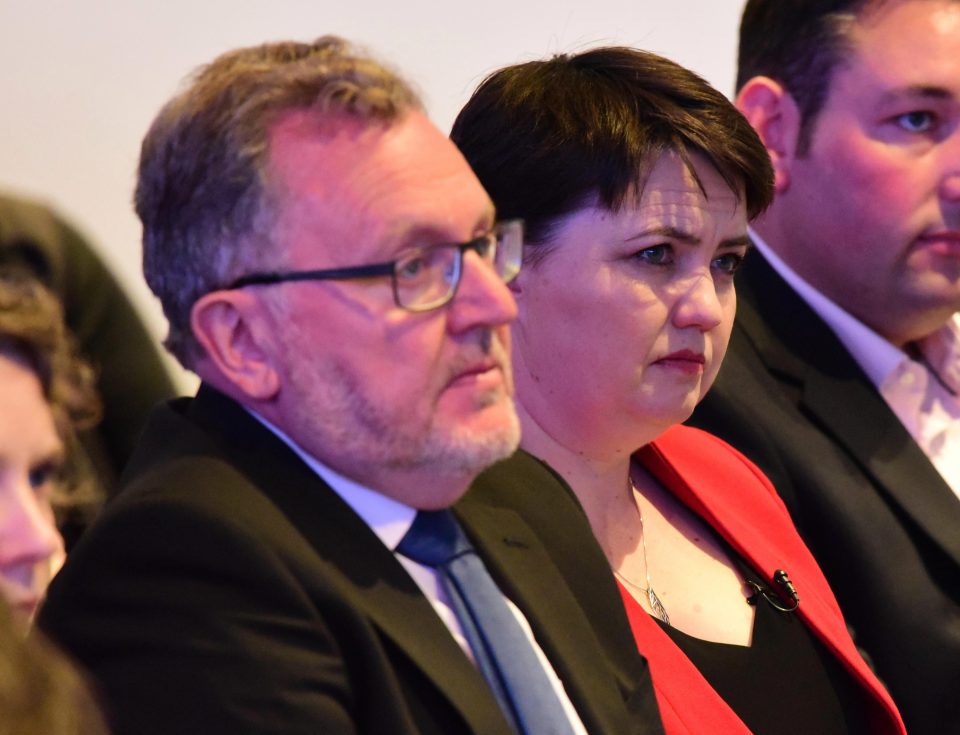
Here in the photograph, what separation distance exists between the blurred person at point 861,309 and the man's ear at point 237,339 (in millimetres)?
989

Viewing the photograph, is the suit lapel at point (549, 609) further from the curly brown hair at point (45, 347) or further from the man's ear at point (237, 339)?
the curly brown hair at point (45, 347)

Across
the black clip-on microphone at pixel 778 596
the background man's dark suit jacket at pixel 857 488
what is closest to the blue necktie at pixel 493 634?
the black clip-on microphone at pixel 778 596

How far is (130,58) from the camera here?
2508 millimetres

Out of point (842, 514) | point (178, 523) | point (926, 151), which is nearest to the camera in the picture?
point (178, 523)

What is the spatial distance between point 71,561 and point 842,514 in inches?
47.8

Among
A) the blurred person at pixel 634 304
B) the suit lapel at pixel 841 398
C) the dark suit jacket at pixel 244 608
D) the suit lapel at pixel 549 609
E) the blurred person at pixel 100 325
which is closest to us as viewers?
the dark suit jacket at pixel 244 608

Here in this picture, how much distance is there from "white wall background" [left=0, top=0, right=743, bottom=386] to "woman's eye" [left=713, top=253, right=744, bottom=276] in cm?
62

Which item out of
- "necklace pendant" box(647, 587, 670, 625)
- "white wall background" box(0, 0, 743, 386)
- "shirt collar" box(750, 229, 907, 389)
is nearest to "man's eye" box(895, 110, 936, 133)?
"shirt collar" box(750, 229, 907, 389)

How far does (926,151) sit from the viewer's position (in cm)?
233

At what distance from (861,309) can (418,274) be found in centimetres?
126

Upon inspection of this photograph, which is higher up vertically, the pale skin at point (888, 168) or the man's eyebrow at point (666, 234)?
the pale skin at point (888, 168)

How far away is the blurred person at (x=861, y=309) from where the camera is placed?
2.14 meters

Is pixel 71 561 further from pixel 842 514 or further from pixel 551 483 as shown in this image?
pixel 842 514

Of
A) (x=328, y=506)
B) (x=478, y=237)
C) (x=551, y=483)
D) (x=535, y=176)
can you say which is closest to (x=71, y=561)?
(x=328, y=506)
